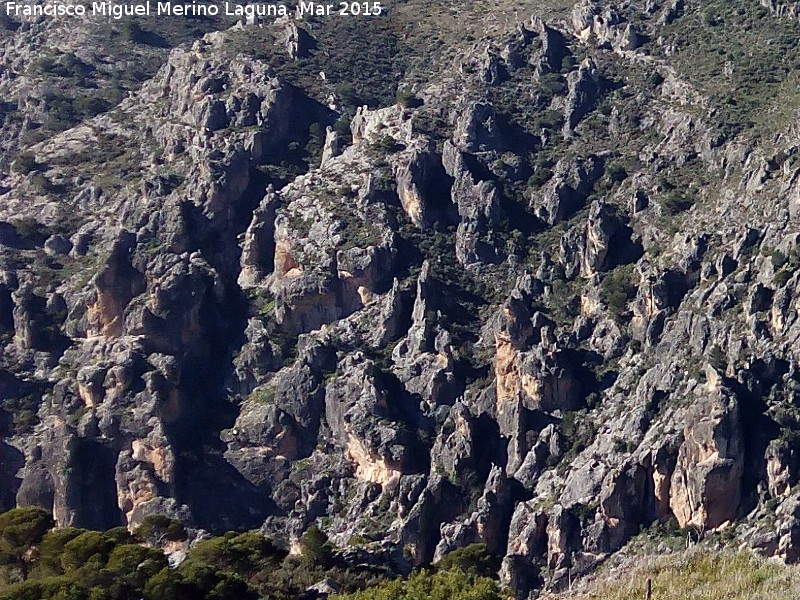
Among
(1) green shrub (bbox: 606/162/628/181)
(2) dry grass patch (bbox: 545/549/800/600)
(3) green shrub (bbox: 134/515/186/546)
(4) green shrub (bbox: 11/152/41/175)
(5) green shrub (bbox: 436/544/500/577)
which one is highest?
(4) green shrub (bbox: 11/152/41/175)

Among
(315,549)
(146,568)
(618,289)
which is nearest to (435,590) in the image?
(146,568)

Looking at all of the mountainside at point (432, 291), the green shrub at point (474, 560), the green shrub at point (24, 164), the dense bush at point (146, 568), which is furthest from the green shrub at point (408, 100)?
the dense bush at point (146, 568)

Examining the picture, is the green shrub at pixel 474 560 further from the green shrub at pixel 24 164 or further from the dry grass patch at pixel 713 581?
the green shrub at pixel 24 164

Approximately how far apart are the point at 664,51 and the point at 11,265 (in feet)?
157

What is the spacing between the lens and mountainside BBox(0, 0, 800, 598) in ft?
274

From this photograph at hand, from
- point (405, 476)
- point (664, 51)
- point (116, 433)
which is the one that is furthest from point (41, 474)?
point (664, 51)

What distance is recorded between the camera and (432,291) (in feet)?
314

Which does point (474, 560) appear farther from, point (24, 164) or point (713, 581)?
point (24, 164)

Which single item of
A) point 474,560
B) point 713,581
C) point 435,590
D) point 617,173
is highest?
point 617,173

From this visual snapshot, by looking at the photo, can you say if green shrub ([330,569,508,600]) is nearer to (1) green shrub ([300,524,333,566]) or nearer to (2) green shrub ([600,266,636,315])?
(1) green shrub ([300,524,333,566])

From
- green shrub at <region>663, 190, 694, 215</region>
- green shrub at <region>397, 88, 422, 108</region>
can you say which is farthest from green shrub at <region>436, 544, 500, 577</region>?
green shrub at <region>397, 88, 422, 108</region>

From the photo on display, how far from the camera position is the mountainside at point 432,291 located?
83.5 metres

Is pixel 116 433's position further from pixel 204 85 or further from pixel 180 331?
pixel 204 85

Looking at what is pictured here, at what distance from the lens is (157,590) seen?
4962cm
